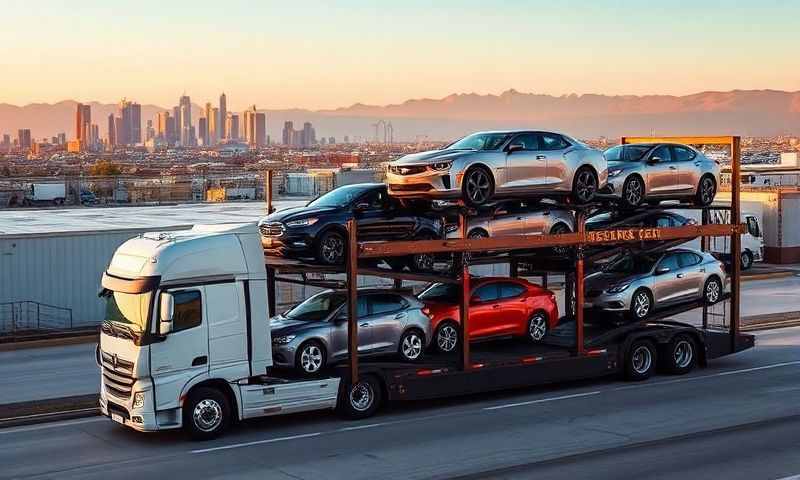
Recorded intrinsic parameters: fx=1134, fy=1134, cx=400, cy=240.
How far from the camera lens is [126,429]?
17750 mm

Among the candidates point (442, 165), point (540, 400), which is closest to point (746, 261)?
point (540, 400)

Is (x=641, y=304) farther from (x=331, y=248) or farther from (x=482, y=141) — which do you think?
(x=331, y=248)

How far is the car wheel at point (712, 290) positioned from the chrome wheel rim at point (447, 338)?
6085 mm

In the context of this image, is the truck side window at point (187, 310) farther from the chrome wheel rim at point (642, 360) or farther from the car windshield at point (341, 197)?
the chrome wheel rim at point (642, 360)

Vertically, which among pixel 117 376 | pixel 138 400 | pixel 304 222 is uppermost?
pixel 304 222

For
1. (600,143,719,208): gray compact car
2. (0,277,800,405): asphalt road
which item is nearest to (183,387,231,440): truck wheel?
(0,277,800,405): asphalt road

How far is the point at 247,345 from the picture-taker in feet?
54.8

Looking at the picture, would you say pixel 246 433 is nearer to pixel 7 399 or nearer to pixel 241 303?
pixel 241 303

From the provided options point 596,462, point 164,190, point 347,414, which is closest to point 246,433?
point 347,414

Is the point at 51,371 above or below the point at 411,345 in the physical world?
below

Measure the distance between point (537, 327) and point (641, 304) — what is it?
7.68ft

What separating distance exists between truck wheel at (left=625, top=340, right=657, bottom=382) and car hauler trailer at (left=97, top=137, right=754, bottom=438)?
425mm

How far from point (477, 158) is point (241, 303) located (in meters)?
4.99

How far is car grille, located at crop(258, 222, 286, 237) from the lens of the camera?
18703 millimetres
